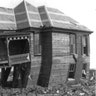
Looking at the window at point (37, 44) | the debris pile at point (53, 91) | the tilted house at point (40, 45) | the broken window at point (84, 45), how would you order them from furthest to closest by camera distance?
1. the broken window at point (84, 45)
2. the window at point (37, 44)
3. the tilted house at point (40, 45)
4. the debris pile at point (53, 91)

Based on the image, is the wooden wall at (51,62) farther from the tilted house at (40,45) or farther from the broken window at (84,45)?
the broken window at (84,45)

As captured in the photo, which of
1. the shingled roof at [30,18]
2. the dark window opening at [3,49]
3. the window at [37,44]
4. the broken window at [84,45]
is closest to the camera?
the dark window opening at [3,49]

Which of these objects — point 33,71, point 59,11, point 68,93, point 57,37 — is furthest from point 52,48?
point 59,11

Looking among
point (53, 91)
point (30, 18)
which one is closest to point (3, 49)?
point (30, 18)

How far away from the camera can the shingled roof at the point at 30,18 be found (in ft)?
86.7

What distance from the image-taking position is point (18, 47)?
25594mm

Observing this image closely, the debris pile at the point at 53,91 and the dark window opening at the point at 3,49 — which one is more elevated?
the dark window opening at the point at 3,49

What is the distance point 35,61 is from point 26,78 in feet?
6.79

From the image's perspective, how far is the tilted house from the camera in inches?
981

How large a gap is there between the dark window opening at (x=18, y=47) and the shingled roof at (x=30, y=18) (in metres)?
1.72

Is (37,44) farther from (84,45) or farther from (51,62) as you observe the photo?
(84,45)

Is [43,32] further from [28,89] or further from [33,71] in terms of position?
[28,89]

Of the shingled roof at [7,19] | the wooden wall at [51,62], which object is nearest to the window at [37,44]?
the wooden wall at [51,62]

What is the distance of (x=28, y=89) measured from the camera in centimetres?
2403
